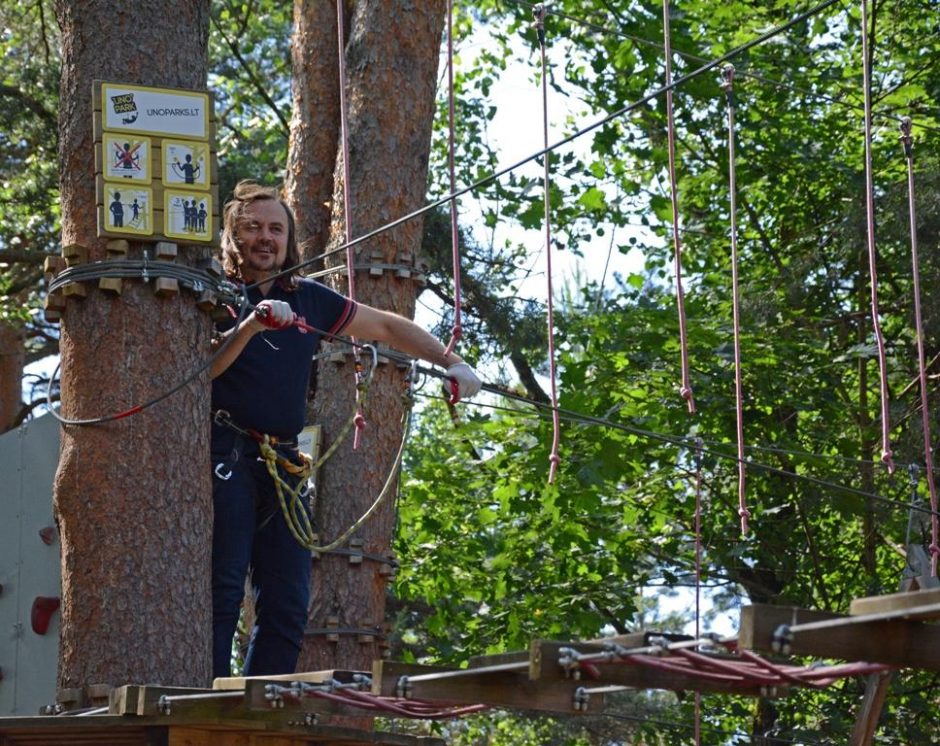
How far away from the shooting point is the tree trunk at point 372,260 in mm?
5414

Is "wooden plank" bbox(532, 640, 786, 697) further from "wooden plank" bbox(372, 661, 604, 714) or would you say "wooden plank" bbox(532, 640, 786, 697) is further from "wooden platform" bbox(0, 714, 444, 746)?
"wooden platform" bbox(0, 714, 444, 746)

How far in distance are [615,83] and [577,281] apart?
5.84 feet

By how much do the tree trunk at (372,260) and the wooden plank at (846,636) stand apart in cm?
263

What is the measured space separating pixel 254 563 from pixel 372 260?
1.68 meters

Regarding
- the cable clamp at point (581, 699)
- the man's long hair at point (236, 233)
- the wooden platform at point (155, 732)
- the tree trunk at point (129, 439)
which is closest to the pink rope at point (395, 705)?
the cable clamp at point (581, 699)

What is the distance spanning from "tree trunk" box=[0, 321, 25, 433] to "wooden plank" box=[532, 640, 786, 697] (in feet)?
27.1

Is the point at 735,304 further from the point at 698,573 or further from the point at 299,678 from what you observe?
the point at 299,678

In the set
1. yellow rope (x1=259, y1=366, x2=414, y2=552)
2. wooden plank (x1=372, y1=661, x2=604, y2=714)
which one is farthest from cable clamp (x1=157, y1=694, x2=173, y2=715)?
yellow rope (x1=259, y1=366, x2=414, y2=552)

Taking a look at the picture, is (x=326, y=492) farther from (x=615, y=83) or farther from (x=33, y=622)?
(x=615, y=83)

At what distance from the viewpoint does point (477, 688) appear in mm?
3307

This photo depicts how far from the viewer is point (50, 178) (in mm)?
9367

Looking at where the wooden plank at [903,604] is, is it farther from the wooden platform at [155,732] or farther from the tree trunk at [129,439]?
the tree trunk at [129,439]

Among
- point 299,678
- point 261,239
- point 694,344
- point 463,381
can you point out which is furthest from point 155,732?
point 694,344

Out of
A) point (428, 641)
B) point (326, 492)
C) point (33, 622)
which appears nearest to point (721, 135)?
point (428, 641)
